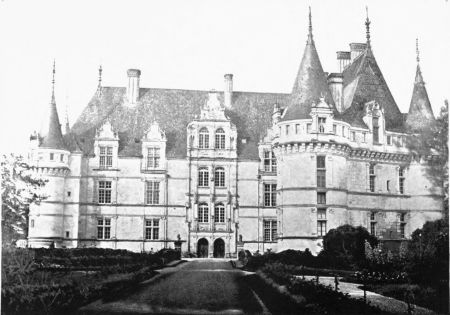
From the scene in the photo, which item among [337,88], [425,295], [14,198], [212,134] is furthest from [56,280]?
[337,88]

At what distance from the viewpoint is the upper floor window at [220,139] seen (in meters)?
24.1

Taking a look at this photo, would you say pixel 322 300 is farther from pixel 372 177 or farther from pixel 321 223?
pixel 321 223

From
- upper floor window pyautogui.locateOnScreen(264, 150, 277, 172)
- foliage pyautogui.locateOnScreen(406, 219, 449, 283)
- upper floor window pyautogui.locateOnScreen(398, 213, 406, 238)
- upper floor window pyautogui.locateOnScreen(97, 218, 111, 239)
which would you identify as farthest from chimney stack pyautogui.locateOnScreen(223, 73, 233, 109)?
foliage pyautogui.locateOnScreen(406, 219, 449, 283)

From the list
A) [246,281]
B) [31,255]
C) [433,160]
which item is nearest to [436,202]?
[433,160]

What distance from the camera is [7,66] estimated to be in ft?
51.2

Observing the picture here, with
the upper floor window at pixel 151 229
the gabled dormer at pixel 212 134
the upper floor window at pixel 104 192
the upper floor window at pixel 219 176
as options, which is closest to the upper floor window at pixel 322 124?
the gabled dormer at pixel 212 134

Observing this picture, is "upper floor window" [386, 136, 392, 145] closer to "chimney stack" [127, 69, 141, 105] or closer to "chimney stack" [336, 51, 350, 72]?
"chimney stack" [336, 51, 350, 72]

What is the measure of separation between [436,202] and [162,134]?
38.3 feet

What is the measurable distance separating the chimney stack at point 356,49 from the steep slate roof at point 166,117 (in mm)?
3135

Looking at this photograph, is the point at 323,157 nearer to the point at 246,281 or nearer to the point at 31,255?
the point at 246,281

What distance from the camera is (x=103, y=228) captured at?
77.0 feet

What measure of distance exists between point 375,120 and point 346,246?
15.4 feet

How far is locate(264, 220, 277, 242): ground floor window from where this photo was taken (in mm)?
22605

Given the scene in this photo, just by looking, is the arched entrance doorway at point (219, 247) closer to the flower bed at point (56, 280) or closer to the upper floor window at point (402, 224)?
the flower bed at point (56, 280)
